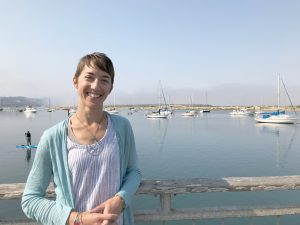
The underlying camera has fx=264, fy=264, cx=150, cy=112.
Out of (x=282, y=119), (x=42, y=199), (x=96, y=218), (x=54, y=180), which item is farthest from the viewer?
(x=282, y=119)

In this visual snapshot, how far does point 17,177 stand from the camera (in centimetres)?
1894

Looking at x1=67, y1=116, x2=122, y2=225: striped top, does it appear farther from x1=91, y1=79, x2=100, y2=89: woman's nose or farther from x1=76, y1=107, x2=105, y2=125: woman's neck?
x1=91, y1=79, x2=100, y2=89: woman's nose

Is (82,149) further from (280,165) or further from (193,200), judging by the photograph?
(280,165)

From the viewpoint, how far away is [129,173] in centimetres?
240

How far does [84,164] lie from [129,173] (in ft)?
1.50

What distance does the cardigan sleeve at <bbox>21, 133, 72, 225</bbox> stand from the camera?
80.9 inches

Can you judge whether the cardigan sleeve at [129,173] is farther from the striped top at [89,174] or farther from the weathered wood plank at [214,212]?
the weathered wood plank at [214,212]

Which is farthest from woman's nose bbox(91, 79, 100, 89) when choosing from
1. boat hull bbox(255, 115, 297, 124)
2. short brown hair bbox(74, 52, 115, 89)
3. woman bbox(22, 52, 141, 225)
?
boat hull bbox(255, 115, 297, 124)

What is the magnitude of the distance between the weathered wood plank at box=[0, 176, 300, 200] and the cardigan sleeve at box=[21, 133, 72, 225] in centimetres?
63

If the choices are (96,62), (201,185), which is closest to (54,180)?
(96,62)

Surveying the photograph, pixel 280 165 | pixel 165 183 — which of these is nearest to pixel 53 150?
pixel 165 183

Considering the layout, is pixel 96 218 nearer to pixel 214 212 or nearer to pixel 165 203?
pixel 165 203

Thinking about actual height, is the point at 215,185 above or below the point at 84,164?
below

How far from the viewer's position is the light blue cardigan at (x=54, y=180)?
82.1 inches
